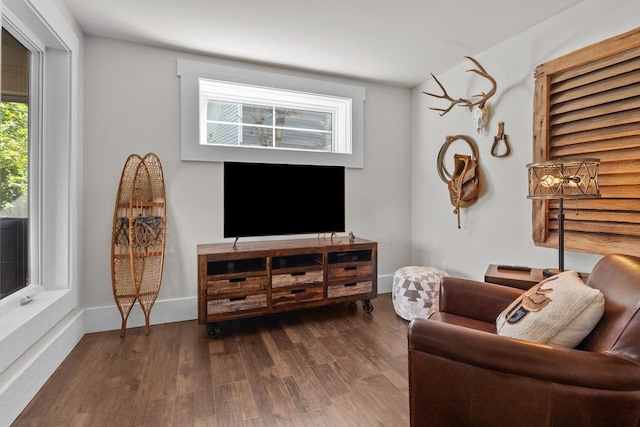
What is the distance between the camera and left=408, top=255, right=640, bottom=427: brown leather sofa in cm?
95

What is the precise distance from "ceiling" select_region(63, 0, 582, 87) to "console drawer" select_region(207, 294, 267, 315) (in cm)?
211

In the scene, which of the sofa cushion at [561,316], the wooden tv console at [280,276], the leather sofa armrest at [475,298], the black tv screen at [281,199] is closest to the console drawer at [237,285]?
the wooden tv console at [280,276]

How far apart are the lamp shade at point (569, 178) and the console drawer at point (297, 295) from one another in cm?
180

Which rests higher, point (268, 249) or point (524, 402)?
point (268, 249)

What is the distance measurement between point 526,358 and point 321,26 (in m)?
2.45

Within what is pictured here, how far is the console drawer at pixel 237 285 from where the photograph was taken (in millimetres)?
2475

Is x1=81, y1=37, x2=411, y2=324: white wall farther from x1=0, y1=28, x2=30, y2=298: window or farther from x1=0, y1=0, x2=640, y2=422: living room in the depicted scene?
x1=0, y1=28, x2=30, y2=298: window

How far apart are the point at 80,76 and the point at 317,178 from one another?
2.05 m

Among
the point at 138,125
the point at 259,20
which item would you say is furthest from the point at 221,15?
the point at 138,125

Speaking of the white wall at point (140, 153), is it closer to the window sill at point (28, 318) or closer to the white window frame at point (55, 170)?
the white window frame at point (55, 170)

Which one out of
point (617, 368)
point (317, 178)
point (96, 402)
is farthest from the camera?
point (317, 178)

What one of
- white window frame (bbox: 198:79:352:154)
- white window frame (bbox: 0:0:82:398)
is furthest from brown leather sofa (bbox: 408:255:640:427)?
white window frame (bbox: 198:79:352:154)

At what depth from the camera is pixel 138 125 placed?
2.71m

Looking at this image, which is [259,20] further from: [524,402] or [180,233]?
[524,402]
